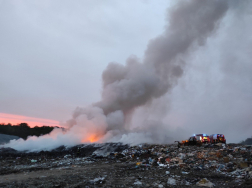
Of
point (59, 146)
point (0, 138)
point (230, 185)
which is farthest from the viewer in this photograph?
point (0, 138)

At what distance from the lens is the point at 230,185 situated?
573 cm

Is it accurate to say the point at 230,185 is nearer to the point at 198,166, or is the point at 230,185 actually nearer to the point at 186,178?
the point at 186,178

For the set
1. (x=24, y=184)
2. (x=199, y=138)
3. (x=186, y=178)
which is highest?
(x=199, y=138)

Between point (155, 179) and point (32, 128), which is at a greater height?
point (32, 128)

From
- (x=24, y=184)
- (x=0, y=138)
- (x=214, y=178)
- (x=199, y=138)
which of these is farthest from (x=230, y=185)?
(x=0, y=138)

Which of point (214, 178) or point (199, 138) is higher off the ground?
point (199, 138)

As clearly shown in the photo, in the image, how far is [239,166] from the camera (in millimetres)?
7789

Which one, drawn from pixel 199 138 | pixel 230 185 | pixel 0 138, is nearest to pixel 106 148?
pixel 199 138

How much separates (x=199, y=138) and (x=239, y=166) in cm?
1333

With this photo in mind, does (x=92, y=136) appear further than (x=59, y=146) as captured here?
Yes

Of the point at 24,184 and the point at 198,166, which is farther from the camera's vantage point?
the point at 198,166

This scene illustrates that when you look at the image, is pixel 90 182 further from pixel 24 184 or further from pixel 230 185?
pixel 230 185

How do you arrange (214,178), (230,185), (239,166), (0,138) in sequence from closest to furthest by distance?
1. (230,185)
2. (214,178)
3. (239,166)
4. (0,138)

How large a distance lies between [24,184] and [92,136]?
22.1 meters
